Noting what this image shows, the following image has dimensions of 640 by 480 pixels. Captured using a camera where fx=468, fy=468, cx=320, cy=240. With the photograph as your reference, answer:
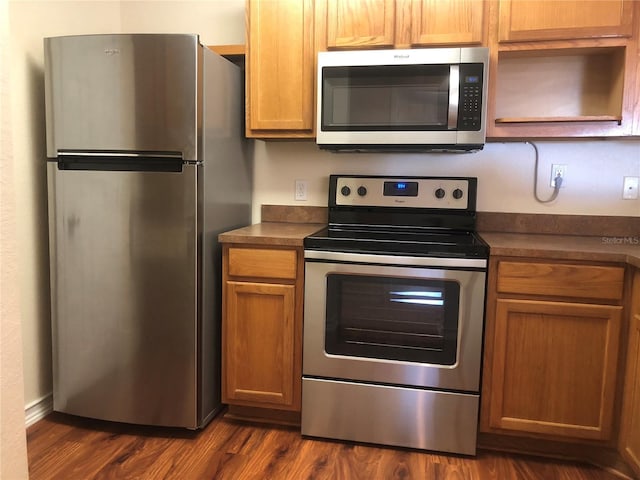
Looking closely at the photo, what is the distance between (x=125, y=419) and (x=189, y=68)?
147 centimetres

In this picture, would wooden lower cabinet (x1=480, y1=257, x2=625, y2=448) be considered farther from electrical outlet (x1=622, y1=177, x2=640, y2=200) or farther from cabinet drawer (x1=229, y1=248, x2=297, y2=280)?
cabinet drawer (x1=229, y1=248, x2=297, y2=280)

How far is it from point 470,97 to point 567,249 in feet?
2.33

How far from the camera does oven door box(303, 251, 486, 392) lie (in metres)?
1.80

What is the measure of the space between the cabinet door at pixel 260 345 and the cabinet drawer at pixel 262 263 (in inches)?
1.9

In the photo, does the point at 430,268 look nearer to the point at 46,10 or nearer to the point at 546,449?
the point at 546,449

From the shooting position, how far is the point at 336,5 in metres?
2.05

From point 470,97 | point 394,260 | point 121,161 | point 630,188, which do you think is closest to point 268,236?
point 394,260

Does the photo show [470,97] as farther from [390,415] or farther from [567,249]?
[390,415]

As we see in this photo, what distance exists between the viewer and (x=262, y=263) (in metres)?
1.96

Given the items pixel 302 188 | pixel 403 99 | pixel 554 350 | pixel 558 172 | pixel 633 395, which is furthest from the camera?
pixel 302 188

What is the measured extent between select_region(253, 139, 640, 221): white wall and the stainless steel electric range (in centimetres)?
46

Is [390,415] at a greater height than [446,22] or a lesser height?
lesser

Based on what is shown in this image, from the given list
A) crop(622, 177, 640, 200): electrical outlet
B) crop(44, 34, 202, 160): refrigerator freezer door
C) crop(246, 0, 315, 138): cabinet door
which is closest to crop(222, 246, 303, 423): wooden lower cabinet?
crop(44, 34, 202, 160): refrigerator freezer door

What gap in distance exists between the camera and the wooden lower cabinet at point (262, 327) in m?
1.95
